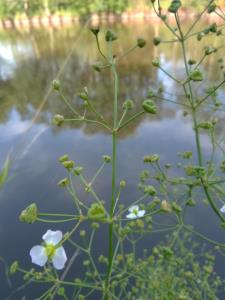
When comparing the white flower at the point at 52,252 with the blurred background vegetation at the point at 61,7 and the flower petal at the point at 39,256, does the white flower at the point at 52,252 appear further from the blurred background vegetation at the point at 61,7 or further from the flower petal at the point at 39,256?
the blurred background vegetation at the point at 61,7

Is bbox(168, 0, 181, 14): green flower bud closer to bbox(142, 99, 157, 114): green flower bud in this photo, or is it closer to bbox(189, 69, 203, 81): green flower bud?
bbox(189, 69, 203, 81): green flower bud

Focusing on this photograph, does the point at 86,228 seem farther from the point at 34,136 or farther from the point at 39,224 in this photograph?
the point at 34,136

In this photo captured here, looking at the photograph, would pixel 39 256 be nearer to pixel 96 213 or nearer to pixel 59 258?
pixel 59 258

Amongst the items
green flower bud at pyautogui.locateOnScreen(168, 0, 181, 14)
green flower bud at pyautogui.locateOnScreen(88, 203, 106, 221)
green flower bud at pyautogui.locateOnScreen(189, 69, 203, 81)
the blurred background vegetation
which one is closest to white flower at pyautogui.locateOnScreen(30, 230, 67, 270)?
green flower bud at pyautogui.locateOnScreen(88, 203, 106, 221)

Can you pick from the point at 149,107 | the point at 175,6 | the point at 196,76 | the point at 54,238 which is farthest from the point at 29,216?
the point at 175,6

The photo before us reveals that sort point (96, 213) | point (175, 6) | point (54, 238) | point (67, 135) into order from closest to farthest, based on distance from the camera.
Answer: point (96, 213), point (54, 238), point (175, 6), point (67, 135)

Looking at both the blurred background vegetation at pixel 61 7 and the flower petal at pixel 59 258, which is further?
the blurred background vegetation at pixel 61 7

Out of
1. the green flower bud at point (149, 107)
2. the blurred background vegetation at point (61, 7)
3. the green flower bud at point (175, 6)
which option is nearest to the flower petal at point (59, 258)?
the green flower bud at point (149, 107)
